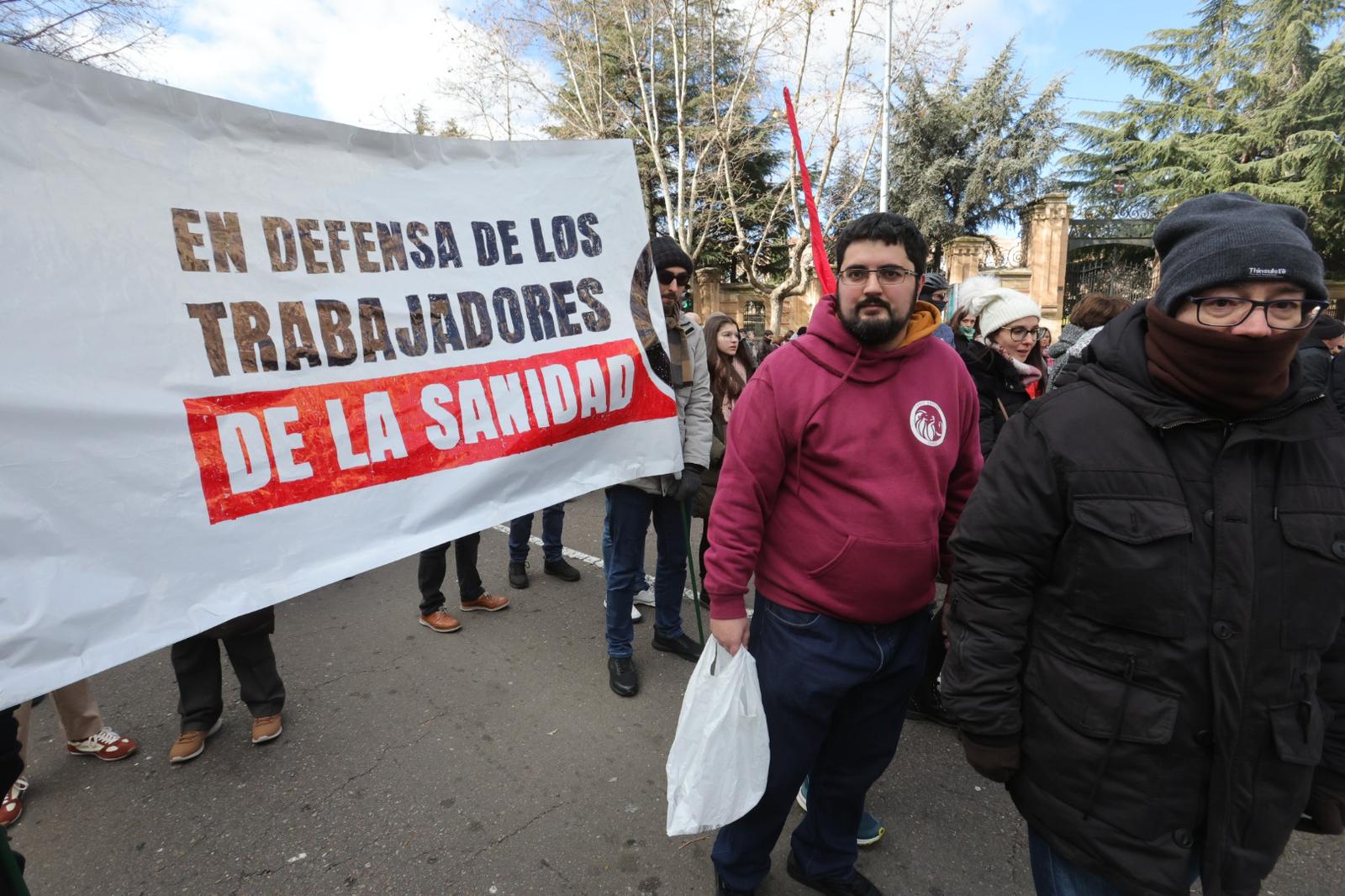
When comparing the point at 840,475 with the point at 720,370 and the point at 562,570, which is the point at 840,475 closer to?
the point at 720,370

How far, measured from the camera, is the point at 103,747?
2744mm

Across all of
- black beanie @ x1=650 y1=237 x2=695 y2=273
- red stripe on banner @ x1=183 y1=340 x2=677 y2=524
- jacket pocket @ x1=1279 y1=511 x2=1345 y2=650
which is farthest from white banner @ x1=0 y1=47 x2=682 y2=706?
jacket pocket @ x1=1279 y1=511 x2=1345 y2=650

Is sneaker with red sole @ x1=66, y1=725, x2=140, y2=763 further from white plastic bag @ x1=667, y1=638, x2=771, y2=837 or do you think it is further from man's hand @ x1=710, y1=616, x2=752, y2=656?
man's hand @ x1=710, y1=616, x2=752, y2=656

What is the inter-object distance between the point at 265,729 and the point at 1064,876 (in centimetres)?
288

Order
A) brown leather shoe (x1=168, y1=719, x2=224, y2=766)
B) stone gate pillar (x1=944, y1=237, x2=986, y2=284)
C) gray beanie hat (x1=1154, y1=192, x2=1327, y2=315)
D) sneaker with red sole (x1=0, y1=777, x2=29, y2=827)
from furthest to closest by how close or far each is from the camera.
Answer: stone gate pillar (x1=944, y1=237, x2=986, y2=284), brown leather shoe (x1=168, y1=719, x2=224, y2=766), sneaker with red sole (x1=0, y1=777, x2=29, y2=827), gray beanie hat (x1=1154, y1=192, x2=1327, y2=315)

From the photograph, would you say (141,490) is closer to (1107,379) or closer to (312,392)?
(312,392)

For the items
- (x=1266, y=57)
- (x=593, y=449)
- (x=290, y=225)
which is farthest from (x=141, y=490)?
(x=1266, y=57)

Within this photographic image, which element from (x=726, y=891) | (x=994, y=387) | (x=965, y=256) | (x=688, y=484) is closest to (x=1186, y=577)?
(x=726, y=891)

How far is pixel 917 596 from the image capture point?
176cm

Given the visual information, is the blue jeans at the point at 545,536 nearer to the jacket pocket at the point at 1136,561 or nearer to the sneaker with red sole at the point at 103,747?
the sneaker with red sole at the point at 103,747

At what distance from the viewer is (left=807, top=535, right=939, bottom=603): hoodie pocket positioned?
5.45 feet

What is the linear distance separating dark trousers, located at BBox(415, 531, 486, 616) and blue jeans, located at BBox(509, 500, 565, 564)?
0.43 meters

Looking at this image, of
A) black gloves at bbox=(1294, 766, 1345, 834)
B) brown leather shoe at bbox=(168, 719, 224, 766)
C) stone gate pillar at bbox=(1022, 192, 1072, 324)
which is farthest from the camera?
stone gate pillar at bbox=(1022, 192, 1072, 324)

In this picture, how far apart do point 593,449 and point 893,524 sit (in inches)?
55.2
